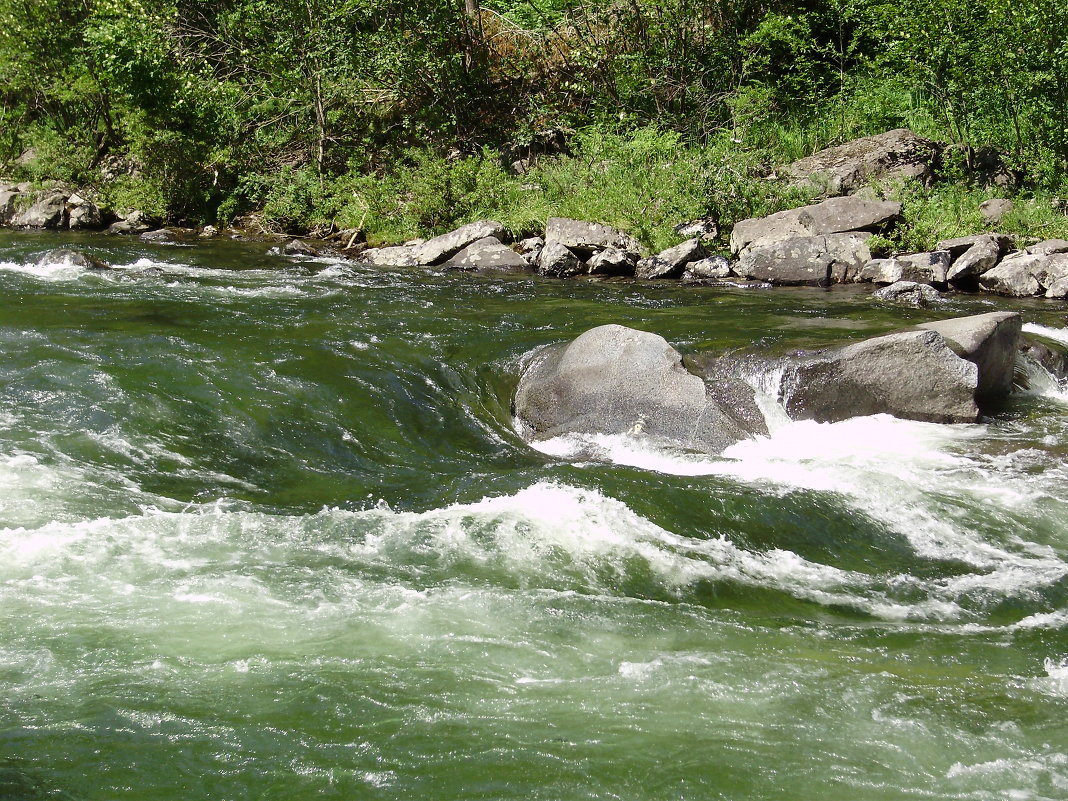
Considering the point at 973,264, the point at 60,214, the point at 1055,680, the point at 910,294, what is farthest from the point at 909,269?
the point at 60,214

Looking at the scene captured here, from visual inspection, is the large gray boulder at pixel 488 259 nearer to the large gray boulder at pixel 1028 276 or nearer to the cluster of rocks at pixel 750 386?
the large gray boulder at pixel 1028 276

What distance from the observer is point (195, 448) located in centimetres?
643

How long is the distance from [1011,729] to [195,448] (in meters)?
5.25

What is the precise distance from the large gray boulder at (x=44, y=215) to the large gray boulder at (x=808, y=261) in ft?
48.4

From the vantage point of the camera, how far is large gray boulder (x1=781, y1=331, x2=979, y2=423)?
298 inches

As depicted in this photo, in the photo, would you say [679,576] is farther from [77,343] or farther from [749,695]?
[77,343]

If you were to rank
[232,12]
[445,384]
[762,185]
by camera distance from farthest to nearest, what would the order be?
[232,12], [762,185], [445,384]

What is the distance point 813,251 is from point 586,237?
142 inches

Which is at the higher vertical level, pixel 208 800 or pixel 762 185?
pixel 762 185

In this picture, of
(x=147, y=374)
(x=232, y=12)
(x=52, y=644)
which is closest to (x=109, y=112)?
(x=232, y=12)

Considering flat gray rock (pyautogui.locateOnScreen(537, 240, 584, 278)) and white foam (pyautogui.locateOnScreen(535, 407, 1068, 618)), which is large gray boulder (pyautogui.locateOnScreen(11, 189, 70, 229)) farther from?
white foam (pyautogui.locateOnScreen(535, 407, 1068, 618))

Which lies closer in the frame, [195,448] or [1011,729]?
[1011,729]

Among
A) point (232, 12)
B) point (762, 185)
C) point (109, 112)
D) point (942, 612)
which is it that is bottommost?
point (942, 612)

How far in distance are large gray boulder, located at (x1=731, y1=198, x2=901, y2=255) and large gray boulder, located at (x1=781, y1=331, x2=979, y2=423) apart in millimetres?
6464
